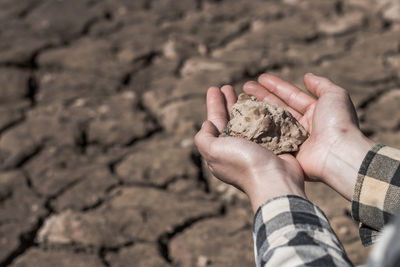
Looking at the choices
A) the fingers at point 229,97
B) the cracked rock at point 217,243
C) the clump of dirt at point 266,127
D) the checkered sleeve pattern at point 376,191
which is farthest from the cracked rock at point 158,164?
the checkered sleeve pattern at point 376,191

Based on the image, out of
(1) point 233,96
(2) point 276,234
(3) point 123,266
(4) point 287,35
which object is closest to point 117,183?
(3) point 123,266

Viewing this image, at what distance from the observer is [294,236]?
37.7 inches

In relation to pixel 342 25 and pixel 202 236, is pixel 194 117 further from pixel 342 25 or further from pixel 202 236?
pixel 342 25

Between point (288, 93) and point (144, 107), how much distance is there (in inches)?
62.3

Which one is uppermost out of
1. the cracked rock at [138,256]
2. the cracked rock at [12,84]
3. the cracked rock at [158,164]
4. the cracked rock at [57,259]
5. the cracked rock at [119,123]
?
the cracked rock at [12,84]

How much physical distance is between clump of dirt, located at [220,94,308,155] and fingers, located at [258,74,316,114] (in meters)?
0.10

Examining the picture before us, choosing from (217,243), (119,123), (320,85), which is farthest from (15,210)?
(320,85)

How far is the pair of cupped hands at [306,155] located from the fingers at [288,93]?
0.01 meters

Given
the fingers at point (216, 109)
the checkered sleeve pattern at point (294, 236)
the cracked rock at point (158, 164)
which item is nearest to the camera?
the checkered sleeve pattern at point (294, 236)

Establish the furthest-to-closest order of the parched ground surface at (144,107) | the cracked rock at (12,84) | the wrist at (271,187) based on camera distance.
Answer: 1. the cracked rock at (12,84)
2. the parched ground surface at (144,107)
3. the wrist at (271,187)

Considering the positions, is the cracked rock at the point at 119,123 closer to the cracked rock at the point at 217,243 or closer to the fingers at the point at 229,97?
the cracked rock at the point at 217,243

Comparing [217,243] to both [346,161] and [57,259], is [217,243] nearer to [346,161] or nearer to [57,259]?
[57,259]

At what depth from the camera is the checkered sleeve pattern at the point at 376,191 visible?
120cm

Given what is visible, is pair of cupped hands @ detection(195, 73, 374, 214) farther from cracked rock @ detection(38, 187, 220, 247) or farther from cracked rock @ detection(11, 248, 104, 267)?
cracked rock @ detection(11, 248, 104, 267)
